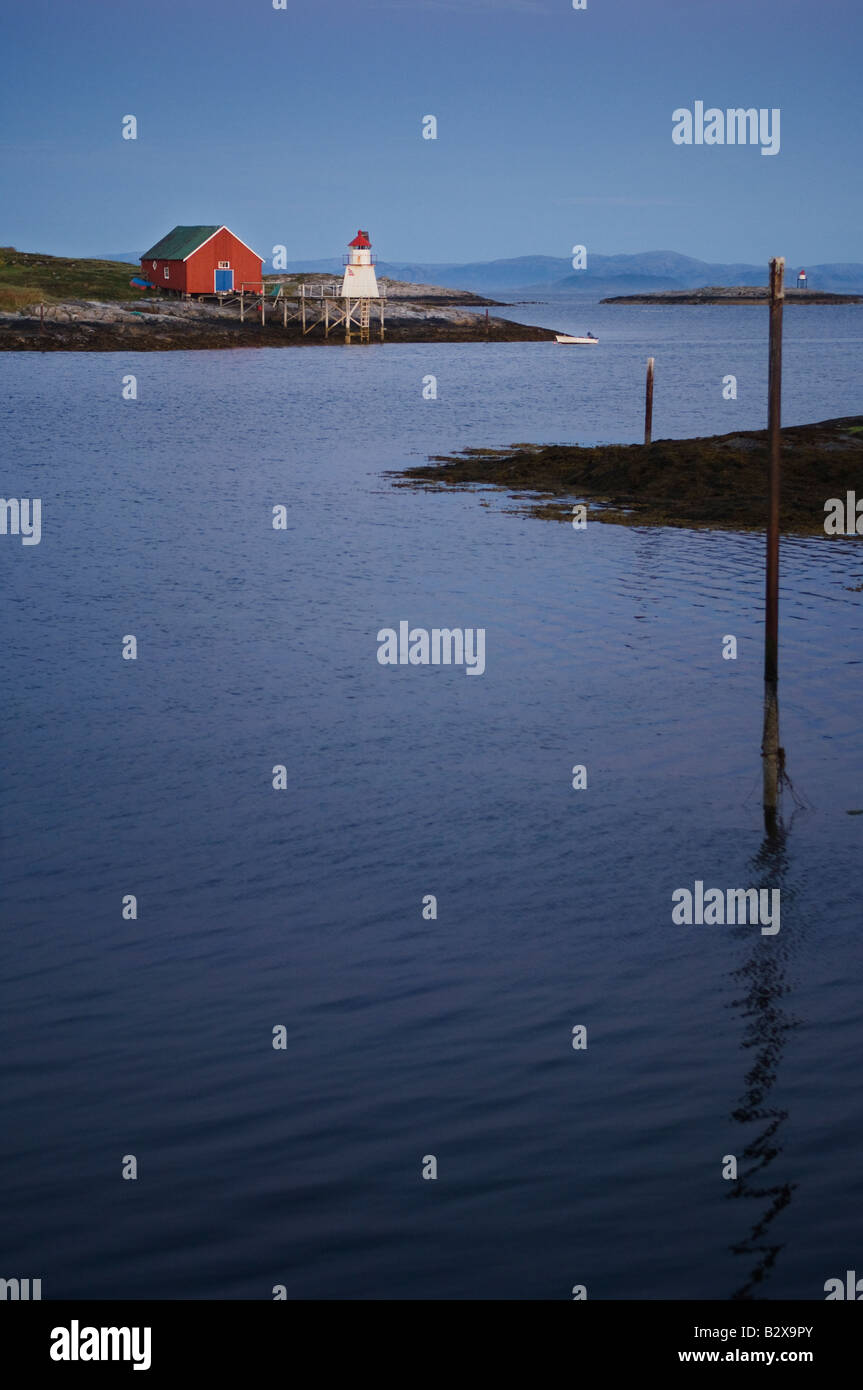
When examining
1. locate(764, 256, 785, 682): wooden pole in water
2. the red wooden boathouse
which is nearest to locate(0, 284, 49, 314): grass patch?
the red wooden boathouse

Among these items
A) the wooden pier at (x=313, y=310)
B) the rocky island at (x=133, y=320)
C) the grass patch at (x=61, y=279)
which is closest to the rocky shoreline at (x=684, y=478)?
the rocky island at (x=133, y=320)

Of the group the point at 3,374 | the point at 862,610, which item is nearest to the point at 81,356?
the point at 3,374

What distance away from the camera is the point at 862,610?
2316cm

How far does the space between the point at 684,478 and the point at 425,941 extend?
2604cm

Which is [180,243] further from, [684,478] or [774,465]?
[774,465]

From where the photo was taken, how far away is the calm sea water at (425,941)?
765 centimetres

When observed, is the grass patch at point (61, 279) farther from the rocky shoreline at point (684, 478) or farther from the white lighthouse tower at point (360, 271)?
the rocky shoreline at point (684, 478)

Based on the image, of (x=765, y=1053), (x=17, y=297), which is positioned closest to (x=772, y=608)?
(x=765, y=1053)

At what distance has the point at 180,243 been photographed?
417 ft

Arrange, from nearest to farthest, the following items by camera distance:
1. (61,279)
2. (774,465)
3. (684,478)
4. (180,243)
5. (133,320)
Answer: (774,465)
(684,478)
(133,320)
(180,243)
(61,279)

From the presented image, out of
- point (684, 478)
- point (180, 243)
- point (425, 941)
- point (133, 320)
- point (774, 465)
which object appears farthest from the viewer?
point (180, 243)

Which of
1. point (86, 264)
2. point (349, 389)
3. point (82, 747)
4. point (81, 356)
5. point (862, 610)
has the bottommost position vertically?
point (82, 747)
